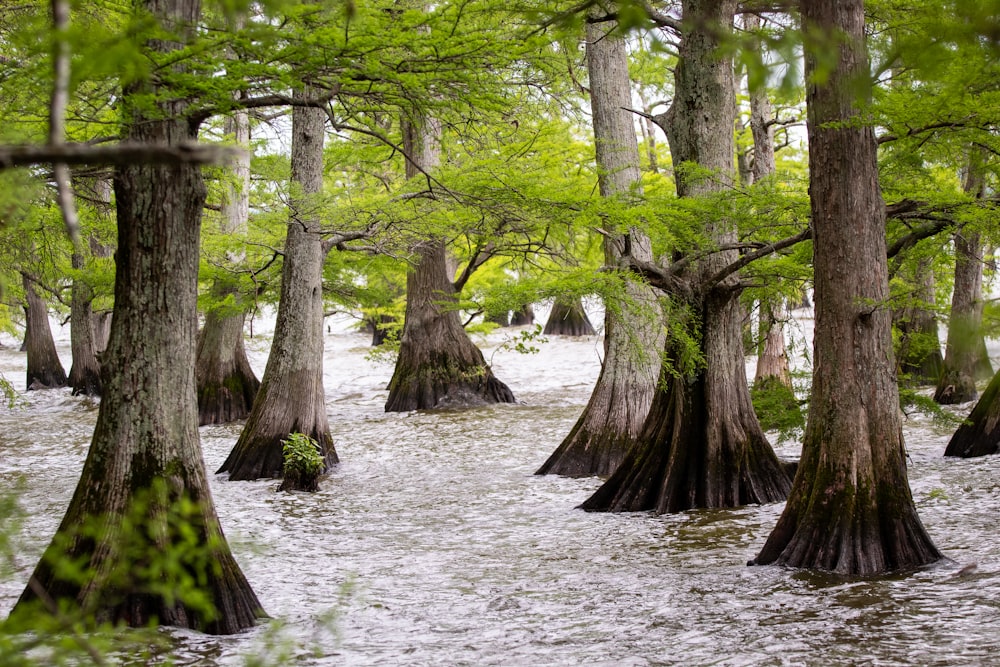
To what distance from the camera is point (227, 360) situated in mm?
18141

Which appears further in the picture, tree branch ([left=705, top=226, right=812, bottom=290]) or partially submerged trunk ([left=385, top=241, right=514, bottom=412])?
partially submerged trunk ([left=385, top=241, right=514, bottom=412])

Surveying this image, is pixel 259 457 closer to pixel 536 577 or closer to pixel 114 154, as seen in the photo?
pixel 536 577

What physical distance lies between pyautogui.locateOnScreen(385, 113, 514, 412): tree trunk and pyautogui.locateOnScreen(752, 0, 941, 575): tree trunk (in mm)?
12102

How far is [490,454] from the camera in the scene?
43.3ft

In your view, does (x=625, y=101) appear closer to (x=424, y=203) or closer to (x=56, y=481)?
(x=424, y=203)

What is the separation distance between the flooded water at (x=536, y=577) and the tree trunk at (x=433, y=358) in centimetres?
489

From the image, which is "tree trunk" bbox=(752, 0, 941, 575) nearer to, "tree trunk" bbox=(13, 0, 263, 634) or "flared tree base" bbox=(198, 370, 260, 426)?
"tree trunk" bbox=(13, 0, 263, 634)

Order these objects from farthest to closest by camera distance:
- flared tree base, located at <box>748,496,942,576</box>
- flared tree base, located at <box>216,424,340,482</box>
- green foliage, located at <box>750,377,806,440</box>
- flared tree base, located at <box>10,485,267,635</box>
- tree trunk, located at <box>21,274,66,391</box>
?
tree trunk, located at <box>21,274,66,391</box> → flared tree base, located at <box>216,424,340,482</box> → green foliage, located at <box>750,377,806,440</box> → flared tree base, located at <box>748,496,942,576</box> → flared tree base, located at <box>10,485,267,635</box>

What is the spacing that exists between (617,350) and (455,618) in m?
5.92


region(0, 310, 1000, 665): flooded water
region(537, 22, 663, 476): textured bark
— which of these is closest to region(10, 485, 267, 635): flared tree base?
region(0, 310, 1000, 665): flooded water

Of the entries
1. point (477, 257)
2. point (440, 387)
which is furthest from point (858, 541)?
point (440, 387)

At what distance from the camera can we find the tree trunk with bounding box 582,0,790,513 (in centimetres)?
890

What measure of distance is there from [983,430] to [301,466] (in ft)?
25.8

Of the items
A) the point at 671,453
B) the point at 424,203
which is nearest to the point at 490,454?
the point at 424,203
